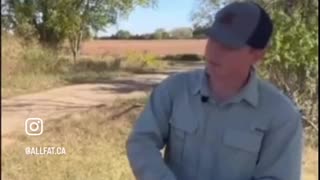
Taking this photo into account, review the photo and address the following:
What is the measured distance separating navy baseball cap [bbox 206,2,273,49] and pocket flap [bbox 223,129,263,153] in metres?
0.15

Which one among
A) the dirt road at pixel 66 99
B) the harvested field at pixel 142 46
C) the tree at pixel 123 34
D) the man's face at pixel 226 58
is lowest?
the dirt road at pixel 66 99

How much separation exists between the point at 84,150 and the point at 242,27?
1686 mm

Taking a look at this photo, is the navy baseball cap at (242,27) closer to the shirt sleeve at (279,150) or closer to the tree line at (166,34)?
the shirt sleeve at (279,150)

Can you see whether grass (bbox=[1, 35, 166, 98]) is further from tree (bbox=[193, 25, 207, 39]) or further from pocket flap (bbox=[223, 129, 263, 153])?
pocket flap (bbox=[223, 129, 263, 153])

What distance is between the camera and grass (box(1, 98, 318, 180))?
2.37 m

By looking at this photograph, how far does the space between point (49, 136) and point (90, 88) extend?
0.29 metres

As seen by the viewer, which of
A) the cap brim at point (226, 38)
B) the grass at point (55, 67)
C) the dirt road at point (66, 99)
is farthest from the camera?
the dirt road at point (66, 99)

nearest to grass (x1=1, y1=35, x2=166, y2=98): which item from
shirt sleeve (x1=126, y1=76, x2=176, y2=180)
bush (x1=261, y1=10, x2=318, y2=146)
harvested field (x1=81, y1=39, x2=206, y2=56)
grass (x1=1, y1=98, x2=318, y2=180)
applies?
harvested field (x1=81, y1=39, x2=206, y2=56)

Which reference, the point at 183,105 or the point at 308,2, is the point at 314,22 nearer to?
the point at 308,2

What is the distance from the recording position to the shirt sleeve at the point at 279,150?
3.34 ft

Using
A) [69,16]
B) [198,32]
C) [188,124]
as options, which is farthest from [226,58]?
[69,16]

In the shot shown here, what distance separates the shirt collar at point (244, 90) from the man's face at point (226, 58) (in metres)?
0.04

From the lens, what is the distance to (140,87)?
251 centimetres

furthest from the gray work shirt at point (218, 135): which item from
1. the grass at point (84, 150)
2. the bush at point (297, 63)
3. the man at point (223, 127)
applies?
the bush at point (297, 63)
